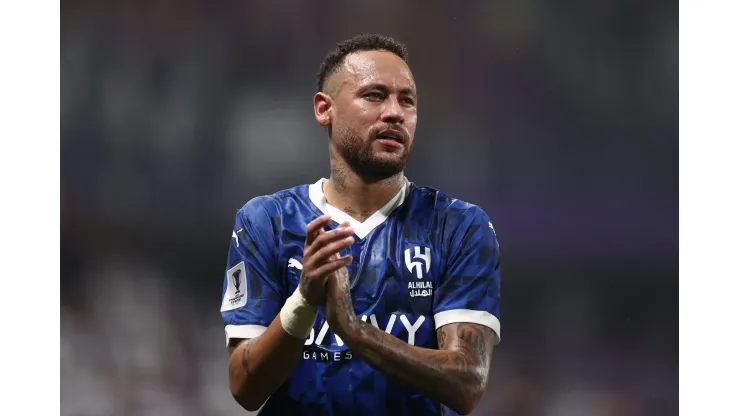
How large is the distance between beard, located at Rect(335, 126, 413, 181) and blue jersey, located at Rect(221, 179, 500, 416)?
0.38ft

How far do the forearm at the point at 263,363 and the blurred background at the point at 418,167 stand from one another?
1205mm

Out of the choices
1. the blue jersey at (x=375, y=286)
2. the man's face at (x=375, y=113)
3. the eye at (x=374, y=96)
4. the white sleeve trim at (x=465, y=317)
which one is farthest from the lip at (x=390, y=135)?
the white sleeve trim at (x=465, y=317)

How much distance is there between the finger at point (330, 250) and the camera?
2.03 m

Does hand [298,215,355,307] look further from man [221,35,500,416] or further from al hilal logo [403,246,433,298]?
al hilal logo [403,246,433,298]

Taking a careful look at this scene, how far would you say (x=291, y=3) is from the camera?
136 inches

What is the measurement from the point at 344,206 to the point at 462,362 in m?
0.62

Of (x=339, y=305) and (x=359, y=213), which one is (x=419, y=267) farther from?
(x=339, y=305)

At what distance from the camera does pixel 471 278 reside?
2344 millimetres

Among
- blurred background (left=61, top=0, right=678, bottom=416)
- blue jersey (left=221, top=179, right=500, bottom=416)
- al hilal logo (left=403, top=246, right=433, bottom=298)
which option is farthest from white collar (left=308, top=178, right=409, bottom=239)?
blurred background (left=61, top=0, right=678, bottom=416)

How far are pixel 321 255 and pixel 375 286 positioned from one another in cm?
36
